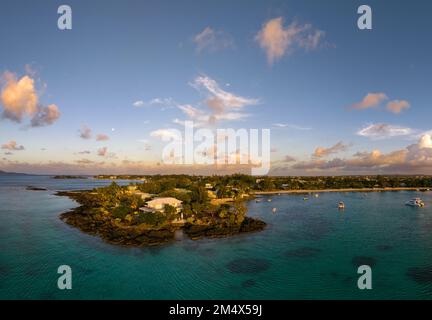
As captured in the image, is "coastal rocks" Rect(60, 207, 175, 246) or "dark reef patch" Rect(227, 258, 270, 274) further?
"coastal rocks" Rect(60, 207, 175, 246)

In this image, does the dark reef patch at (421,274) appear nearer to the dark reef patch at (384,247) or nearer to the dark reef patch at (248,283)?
the dark reef patch at (384,247)

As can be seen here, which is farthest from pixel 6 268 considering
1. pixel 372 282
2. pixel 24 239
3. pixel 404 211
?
pixel 404 211

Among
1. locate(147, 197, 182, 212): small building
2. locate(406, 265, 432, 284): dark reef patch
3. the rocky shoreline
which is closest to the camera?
locate(406, 265, 432, 284): dark reef patch

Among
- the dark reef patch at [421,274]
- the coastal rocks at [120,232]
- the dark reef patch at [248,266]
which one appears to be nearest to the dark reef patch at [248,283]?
the dark reef patch at [248,266]

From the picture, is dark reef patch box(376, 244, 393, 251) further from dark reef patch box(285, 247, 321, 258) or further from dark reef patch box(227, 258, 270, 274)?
dark reef patch box(227, 258, 270, 274)

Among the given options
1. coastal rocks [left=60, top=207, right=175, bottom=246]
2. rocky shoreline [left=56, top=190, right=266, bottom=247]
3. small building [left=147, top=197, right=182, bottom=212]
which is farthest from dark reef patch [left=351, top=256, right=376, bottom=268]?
small building [left=147, top=197, right=182, bottom=212]

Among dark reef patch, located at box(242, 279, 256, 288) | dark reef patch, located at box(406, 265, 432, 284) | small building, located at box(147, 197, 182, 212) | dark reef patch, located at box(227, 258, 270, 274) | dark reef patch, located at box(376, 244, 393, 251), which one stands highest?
small building, located at box(147, 197, 182, 212)

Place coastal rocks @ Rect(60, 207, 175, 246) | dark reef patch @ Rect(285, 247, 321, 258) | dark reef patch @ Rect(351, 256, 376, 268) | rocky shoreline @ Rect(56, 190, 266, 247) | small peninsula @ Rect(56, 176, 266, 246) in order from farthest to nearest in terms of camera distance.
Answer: small peninsula @ Rect(56, 176, 266, 246) < rocky shoreline @ Rect(56, 190, 266, 247) < coastal rocks @ Rect(60, 207, 175, 246) < dark reef patch @ Rect(285, 247, 321, 258) < dark reef patch @ Rect(351, 256, 376, 268)

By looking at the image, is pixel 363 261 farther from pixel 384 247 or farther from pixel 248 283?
pixel 248 283
